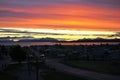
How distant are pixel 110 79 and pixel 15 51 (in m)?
27.1

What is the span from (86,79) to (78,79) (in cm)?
129

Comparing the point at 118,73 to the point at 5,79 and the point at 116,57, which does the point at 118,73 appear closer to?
the point at 5,79

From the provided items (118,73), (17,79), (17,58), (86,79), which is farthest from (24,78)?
(17,58)

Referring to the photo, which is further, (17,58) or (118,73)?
(17,58)

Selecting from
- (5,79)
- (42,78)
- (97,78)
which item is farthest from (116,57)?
(5,79)

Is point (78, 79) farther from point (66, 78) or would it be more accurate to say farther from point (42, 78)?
point (42, 78)

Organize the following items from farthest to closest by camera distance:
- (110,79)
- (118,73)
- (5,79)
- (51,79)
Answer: (118,73)
(110,79)
(51,79)
(5,79)

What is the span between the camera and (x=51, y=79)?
4012cm

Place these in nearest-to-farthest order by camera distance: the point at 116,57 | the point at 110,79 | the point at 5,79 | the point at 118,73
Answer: the point at 5,79
the point at 110,79
the point at 118,73
the point at 116,57

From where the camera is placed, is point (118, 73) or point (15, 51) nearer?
point (118, 73)

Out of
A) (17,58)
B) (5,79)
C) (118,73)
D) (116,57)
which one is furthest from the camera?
(116,57)

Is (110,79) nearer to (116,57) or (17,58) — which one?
(17,58)

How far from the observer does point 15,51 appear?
65000mm

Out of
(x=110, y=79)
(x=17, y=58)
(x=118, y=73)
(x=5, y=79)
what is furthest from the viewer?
(x=17, y=58)
